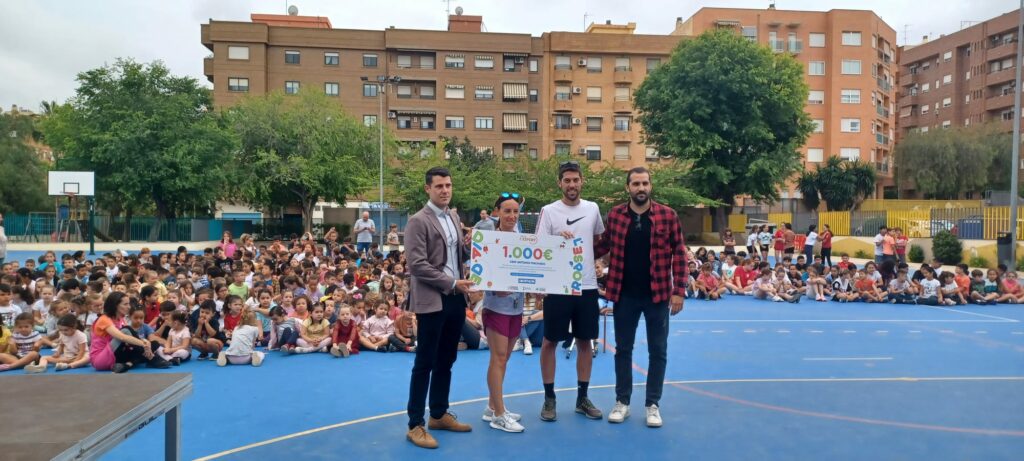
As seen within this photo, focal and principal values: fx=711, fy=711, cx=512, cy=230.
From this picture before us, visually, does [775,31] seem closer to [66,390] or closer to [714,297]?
[714,297]

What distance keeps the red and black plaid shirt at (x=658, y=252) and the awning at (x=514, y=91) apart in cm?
5187

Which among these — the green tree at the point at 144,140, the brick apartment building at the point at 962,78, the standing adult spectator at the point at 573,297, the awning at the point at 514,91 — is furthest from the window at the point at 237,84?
the brick apartment building at the point at 962,78

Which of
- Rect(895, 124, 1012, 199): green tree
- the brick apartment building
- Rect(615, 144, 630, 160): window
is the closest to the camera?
Rect(895, 124, 1012, 199): green tree

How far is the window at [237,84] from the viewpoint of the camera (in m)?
53.6

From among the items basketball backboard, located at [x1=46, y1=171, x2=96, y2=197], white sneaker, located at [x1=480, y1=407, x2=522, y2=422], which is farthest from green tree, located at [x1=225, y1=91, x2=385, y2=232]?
white sneaker, located at [x1=480, y1=407, x2=522, y2=422]

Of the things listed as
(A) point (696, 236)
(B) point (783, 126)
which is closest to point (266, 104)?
(A) point (696, 236)

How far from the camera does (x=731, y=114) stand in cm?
4044

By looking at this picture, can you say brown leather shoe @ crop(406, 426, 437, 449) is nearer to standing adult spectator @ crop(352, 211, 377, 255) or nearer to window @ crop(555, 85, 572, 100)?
standing adult spectator @ crop(352, 211, 377, 255)

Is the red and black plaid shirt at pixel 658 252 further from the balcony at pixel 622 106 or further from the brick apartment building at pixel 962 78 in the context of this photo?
the brick apartment building at pixel 962 78

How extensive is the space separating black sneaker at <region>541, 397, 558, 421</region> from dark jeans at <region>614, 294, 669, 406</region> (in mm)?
578

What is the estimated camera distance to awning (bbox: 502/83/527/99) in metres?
56.5

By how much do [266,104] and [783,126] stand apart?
30.7 m

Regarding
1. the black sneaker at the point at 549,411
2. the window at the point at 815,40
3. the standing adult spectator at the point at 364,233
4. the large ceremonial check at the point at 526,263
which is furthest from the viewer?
the window at the point at 815,40

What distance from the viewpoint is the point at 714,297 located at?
626 inches
